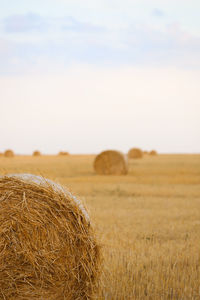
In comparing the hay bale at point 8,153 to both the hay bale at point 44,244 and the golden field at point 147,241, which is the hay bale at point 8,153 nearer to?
the golden field at point 147,241

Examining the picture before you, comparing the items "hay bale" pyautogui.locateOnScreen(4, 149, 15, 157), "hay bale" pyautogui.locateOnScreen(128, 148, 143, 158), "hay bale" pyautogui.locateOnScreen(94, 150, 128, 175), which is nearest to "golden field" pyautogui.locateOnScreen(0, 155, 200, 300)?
"hay bale" pyautogui.locateOnScreen(94, 150, 128, 175)

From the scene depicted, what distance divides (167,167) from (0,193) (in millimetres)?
20141

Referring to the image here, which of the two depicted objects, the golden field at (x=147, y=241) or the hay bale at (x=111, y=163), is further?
the hay bale at (x=111, y=163)

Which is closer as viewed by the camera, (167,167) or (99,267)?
(99,267)

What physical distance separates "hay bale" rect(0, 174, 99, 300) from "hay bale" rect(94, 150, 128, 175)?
51.8ft

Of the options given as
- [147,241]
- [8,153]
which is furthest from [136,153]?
[147,241]

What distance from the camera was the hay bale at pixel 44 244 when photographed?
4172 mm

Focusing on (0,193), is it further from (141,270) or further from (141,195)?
(141,195)

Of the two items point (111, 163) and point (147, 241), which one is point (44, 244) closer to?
point (147, 241)

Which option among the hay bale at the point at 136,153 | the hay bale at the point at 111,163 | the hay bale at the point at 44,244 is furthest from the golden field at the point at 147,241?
the hay bale at the point at 136,153

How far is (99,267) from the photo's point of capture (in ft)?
14.3

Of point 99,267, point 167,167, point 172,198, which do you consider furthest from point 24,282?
point 167,167

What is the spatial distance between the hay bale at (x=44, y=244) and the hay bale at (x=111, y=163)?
1579cm

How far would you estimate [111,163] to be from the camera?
2028 centimetres
